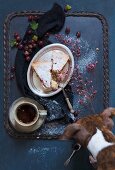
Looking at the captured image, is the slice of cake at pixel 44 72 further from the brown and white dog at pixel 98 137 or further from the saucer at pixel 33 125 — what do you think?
the brown and white dog at pixel 98 137

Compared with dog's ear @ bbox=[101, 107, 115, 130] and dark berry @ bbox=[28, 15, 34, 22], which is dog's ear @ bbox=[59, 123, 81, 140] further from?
dark berry @ bbox=[28, 15, 34, 22]

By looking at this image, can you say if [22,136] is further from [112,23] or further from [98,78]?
A: [112,23]

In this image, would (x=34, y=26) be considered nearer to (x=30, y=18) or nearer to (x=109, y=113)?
(x=30, y=18)

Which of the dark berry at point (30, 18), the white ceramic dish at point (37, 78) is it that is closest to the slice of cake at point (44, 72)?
the white ceramic dish at point (37, 78)

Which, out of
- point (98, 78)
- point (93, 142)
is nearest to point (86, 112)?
point (98, 78)

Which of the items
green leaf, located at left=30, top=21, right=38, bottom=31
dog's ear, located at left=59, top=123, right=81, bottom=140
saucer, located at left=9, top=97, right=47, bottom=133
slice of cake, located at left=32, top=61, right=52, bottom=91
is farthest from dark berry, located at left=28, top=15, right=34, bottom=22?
dog's ear, located at left=59, top=123, right=81, bottom=140

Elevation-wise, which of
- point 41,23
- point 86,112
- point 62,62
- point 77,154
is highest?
point 41,23
